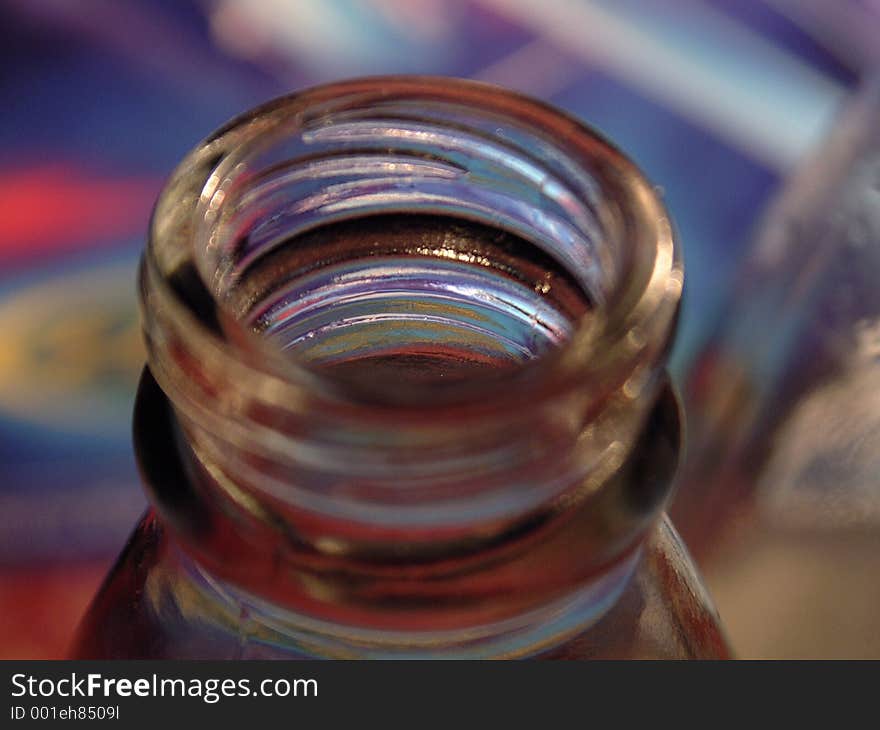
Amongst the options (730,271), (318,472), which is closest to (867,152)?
(730,271)

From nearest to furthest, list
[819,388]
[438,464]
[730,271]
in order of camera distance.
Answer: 1. [438,464]
2. [819,388]
3. [730,271]

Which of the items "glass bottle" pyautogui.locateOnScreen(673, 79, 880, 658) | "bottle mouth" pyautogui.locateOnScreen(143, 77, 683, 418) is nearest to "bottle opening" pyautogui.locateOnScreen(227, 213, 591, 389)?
"bottle mouth" pyautogui.locateOnScreen(143, 77, 683, 418)

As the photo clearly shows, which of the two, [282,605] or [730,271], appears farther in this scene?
[730,271]

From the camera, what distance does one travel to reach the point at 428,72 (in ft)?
2.73

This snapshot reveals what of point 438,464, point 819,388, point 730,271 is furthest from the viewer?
point 730,271

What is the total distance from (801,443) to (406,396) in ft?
1.50

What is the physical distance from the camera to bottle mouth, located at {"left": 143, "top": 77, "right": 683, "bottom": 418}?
261 mm

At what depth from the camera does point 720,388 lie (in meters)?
0.70

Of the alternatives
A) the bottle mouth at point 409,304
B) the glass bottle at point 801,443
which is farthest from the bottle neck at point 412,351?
the glass bottle at point 801,443

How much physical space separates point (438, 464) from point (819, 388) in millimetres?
472

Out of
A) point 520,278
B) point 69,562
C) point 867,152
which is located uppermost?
point 867,152

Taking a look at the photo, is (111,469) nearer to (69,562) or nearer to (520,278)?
(69,562)

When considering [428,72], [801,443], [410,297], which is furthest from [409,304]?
[428,72]

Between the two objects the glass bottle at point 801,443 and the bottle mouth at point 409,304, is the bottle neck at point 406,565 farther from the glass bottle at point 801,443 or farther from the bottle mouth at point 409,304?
the glass bottle at point 801,443
